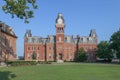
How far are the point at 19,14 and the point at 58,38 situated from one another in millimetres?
102524

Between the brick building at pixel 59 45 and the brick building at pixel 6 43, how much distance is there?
1543 inches

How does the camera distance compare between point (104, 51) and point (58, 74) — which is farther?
point (104, 51)

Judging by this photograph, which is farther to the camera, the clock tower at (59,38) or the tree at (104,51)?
the clock tower at (59,38)

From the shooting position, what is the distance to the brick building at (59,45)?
126 metres

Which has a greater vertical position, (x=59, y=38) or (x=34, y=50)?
(x=59, y=38)

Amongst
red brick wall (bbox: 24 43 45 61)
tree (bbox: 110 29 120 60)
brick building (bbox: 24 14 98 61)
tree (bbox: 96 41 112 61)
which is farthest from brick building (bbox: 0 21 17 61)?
red brick wall (bbox: 24 43 45 61)

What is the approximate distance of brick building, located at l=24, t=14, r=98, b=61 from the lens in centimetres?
12588

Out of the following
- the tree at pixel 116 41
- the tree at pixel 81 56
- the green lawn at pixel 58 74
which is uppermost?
the tree at pixel 116 41

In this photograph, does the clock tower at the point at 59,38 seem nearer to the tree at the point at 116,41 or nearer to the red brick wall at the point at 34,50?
the red brick wall at the point at 34,50

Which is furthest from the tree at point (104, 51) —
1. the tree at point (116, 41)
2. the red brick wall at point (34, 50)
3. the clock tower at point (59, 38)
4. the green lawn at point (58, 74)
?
the green lawn at point (58, 74)

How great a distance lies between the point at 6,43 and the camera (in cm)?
7669

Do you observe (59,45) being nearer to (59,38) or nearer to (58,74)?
(59,38)

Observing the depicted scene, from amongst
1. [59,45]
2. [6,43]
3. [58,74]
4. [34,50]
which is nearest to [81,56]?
[59,45]

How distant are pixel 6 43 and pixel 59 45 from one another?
169 ft
